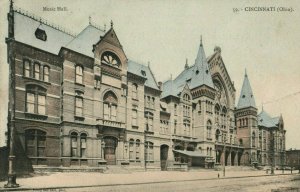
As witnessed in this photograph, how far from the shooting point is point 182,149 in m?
39.7

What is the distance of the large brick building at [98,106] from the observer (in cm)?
2423

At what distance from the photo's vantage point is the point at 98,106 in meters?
28.5

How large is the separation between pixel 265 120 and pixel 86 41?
49.9 m

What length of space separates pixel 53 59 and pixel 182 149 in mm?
21707

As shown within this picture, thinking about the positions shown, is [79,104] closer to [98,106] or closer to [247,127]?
[98,106]

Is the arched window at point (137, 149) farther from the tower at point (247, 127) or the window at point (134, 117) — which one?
the tower at point (247, 127)

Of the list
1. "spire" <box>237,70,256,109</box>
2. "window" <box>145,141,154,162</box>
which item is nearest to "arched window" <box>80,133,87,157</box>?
"window" <box>145,141,154,162</box>

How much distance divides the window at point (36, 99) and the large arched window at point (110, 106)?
638cm

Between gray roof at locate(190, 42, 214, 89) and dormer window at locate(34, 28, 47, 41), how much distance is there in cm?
2374

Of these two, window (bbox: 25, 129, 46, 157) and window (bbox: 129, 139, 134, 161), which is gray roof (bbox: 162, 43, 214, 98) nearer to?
window (bbox: 129, 139, 134, 161)

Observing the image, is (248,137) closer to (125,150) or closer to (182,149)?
(182,149)

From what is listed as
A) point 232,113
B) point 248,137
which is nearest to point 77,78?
point 232,113

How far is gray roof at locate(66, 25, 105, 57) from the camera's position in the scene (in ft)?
90.5

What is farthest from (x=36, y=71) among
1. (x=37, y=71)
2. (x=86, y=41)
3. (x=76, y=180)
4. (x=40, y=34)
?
(x=76, y=180)
